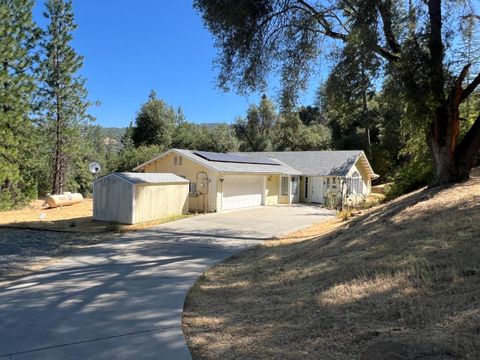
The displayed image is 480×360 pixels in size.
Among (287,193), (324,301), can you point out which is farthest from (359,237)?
(287,193)

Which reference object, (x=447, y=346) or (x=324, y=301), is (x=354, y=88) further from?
(x=447, y=346)

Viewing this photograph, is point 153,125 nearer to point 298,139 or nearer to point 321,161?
point 298,139

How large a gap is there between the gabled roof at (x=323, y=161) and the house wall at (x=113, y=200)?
1541cm

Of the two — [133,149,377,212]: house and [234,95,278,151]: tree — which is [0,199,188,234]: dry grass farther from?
[234,95,278,151]: tree

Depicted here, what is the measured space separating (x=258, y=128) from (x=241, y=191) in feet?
83.2

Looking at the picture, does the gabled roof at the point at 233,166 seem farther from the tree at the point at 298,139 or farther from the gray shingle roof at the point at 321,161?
the tree at the point at 298,139

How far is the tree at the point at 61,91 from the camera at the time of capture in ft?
93.3

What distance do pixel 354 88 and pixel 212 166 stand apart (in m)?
11.7

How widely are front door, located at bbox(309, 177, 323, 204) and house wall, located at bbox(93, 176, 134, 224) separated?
16762mm

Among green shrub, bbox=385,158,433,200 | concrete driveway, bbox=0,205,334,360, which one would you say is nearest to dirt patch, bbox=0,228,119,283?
concrete driveway, bbox=0,205,334,360

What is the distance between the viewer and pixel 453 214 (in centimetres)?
810

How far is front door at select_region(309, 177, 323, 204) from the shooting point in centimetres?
2975

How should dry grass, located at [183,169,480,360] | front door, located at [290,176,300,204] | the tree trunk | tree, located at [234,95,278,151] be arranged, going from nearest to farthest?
dry grass, located at [183,169,480,360], the tree trunk, front door, located at [290,176,300,204], tree, located at [234,95,278,151]

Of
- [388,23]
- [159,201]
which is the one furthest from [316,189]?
[388,23]
